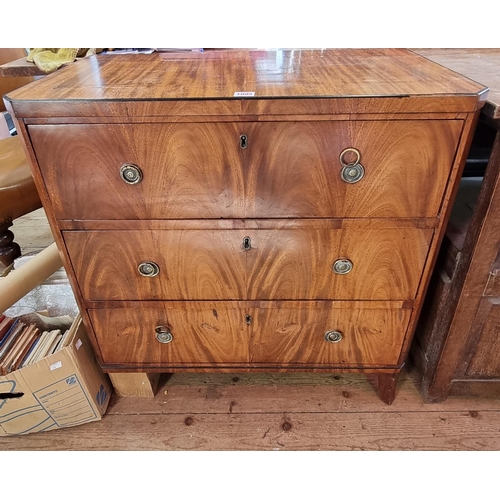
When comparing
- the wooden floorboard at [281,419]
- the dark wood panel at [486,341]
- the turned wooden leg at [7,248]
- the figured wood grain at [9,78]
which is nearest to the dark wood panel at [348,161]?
the dark wood panel at [486,341]

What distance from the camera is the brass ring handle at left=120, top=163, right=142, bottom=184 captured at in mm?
795

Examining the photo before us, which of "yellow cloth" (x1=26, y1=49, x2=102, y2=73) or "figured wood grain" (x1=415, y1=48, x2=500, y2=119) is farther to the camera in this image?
"yellow cloth" (x1=26, y1=49, x2=102, y2=73)

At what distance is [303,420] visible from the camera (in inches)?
45.6

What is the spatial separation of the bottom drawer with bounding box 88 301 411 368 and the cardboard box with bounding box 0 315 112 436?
0.07 metres

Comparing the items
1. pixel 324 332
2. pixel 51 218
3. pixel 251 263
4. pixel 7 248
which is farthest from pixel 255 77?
pixel 7 248

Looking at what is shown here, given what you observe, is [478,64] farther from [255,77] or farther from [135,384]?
[135,384]

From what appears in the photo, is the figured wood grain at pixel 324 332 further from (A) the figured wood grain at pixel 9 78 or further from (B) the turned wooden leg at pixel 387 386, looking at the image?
(A) the figured wood grain at pixel 9 78

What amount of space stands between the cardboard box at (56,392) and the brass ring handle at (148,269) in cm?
29

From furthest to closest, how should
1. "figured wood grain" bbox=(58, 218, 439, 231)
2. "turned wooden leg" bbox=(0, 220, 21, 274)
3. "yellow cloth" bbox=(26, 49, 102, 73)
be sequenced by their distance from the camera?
"turned wooden leg" bbox=(0, 220, 21, 274) → "yellow cloth" bbox=(26, 49, 102, 73) → "figured wood grain" bbox=(58, 218, 439, 231)

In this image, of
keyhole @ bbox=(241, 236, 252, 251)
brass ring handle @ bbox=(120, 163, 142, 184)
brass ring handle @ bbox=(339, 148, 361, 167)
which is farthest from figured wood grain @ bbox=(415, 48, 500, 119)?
brass ring handle @ bbox=(120, 163, 142, 184)

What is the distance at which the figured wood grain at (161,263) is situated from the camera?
88 centimetres

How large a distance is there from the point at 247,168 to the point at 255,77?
21cm

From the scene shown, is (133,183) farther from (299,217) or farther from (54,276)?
(54,276)

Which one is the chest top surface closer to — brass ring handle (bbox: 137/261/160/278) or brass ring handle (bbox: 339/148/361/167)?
brass ring handle (bbox: 339/148/361/167)
